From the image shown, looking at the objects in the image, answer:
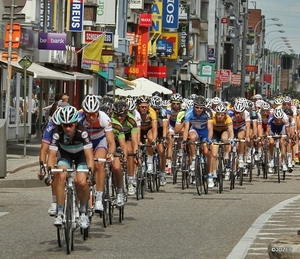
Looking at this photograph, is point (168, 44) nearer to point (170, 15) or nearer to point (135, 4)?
point (170, 15)

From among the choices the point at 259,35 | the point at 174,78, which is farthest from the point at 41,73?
the point at 259,35

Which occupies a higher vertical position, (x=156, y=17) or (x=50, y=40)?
(x=156, y=17)

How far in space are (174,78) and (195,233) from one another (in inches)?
2996

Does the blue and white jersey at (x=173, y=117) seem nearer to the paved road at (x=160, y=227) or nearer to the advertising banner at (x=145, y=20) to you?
the paved road at (x=160, y=227)

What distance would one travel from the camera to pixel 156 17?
72.9 m

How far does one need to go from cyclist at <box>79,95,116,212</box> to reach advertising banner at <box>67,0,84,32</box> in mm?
31746

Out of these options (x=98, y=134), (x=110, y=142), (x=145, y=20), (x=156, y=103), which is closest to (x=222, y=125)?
(x=156, y=103)

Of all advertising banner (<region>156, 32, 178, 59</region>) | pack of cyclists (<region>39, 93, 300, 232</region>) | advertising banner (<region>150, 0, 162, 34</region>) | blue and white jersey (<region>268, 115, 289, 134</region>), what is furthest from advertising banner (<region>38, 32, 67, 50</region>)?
advertising banner (<region>156, 32, 178, 59</region>)

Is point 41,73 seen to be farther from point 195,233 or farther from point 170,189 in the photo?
point 195,233

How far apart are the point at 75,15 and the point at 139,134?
90.1 ft

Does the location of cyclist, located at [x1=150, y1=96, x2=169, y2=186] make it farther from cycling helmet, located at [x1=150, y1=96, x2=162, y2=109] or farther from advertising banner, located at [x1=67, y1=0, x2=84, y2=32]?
advertising banner, located at [x1=67, y1=0, x2=84, y2=32]

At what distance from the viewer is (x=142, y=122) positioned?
883 inches

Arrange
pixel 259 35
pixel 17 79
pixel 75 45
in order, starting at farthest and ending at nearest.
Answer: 1. pixel 259 35
2. pixel 75 45
3. pixel 17 79

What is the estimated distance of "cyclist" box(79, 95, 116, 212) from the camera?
47.6 ft
